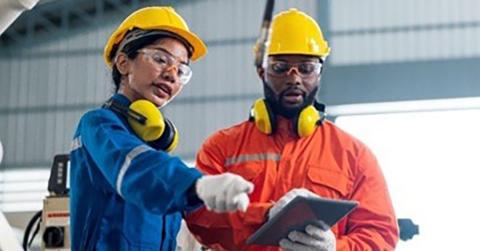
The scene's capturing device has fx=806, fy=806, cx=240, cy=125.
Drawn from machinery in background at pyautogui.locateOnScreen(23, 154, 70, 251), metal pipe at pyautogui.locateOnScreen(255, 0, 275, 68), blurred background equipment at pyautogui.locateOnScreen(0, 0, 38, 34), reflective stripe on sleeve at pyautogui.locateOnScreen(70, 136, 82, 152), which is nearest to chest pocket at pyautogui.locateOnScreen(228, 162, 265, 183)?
reflective stripe on sleeve at pyautogui.locateOnScreen(70, 136, 82, 152)

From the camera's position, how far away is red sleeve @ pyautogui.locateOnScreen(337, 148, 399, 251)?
239 centimetres

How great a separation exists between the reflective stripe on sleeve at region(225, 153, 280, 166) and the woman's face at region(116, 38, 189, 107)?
1.57 ft

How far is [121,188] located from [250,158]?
0.91 m

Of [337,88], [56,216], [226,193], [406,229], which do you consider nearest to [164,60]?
[226,193]

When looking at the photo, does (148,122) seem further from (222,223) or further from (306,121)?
(306,121)

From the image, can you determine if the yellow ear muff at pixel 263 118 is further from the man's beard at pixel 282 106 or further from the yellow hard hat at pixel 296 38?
the yellow hard hat at pixel 296 38

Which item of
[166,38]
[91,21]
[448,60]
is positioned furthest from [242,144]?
[91,21]

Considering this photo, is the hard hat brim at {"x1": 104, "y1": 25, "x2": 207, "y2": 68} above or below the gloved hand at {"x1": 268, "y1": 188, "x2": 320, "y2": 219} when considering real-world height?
above

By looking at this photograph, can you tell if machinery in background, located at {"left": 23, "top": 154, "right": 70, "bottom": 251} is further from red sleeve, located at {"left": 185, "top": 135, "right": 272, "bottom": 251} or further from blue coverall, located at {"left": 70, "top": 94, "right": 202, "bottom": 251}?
blue coverall, located at {"left": 70, "top": 94, "right": 202, "bottom": 251}

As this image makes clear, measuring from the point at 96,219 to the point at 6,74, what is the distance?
685 cm

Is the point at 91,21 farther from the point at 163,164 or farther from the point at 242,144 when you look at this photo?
the point at 163,164

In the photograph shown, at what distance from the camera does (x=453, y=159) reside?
6711 millimetres

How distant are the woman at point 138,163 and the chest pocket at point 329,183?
0.49 m

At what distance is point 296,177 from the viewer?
2.54 meters
